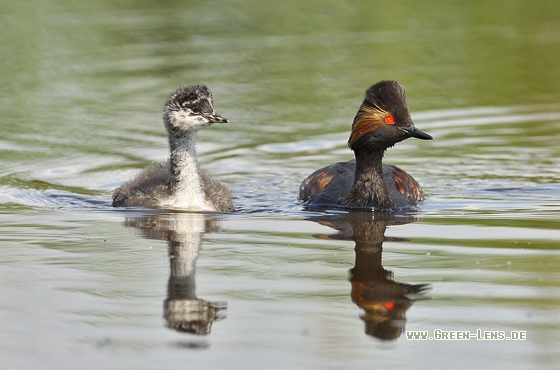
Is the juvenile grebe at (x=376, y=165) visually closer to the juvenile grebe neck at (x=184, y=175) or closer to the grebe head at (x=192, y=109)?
the juvenile grebe neck at (x=184, y=175)

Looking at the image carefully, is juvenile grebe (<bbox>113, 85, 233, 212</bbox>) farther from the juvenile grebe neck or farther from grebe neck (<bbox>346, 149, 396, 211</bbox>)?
grebe neck (<bbox>346, 149, 396, 211</bbox>)

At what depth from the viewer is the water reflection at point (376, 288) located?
570cm

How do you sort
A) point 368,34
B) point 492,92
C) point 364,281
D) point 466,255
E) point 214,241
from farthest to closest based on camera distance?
1. point 368,34
2. point 492,92
3. point 214,241
4. point 466,255
5. point 364,281

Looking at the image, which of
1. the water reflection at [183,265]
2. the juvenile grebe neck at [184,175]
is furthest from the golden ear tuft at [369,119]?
the water reflection at [183,265]

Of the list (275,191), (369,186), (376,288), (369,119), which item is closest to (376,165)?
(369,186)

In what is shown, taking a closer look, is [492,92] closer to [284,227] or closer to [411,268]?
[284,227]

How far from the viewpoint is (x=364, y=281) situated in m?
6.63

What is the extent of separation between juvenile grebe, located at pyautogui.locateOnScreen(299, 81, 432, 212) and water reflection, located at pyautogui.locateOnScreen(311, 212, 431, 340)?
109 cm

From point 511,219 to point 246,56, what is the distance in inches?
404

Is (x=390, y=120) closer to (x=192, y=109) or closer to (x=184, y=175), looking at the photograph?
(x=192, y=109)

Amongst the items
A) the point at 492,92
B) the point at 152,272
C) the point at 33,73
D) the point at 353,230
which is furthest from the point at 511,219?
the point at 33,73

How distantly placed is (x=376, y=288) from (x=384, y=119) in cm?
375

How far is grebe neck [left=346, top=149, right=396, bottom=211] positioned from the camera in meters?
10.1

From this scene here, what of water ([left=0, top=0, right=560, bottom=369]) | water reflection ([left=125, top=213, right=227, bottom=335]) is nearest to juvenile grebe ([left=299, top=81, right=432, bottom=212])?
water ([left=0, top=0, right=560, bottom=369])
